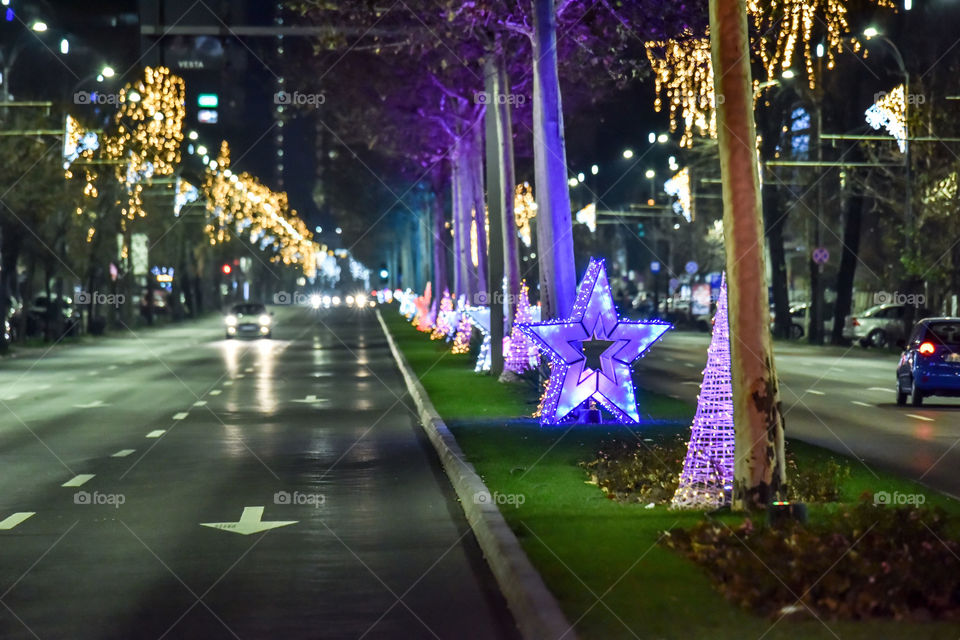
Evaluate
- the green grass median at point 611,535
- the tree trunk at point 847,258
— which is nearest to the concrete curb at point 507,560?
the green grass median at point 611,535

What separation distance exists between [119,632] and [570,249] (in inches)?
711

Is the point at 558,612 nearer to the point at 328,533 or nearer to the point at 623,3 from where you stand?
the point at 328,533

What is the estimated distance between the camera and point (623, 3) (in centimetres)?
2753

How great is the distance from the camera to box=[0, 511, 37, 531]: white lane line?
13867mm

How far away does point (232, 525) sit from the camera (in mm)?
13898

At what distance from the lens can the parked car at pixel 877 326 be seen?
6138 cm

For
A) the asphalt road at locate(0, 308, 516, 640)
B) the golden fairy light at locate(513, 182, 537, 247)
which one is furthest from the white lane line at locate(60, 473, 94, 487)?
the golden fairy light at locate(513, 182, 537, 247)

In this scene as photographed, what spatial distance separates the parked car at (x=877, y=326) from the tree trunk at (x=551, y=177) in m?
35.9

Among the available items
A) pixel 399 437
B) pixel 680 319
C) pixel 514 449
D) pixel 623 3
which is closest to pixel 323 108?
pixel 680 319

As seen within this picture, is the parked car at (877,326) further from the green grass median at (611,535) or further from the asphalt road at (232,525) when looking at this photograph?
the green grass median at (611,535)

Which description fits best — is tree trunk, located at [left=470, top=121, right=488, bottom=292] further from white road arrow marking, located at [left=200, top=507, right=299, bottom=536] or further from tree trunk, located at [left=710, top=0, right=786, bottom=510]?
tree trunk, located at [left=710, top=0, right=786, bottom=510]

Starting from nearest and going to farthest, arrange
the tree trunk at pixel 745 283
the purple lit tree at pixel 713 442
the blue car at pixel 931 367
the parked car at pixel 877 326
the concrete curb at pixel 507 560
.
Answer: the concrete curb at pixel 507 560 → the tree trunk at pixel 745 283 → the purple lit tree at pixel 713 442 → the blue car at pixel 931 367 → the parked car at pixel 877 326

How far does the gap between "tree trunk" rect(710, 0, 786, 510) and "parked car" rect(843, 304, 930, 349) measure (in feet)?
163

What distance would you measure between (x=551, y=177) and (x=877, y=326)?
37315 millimetres
